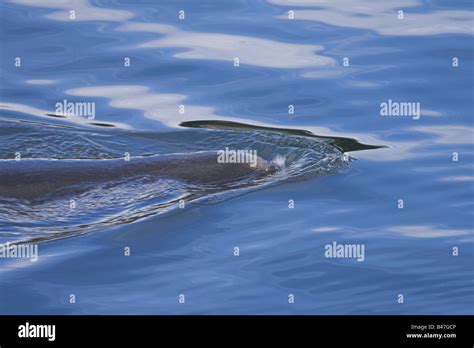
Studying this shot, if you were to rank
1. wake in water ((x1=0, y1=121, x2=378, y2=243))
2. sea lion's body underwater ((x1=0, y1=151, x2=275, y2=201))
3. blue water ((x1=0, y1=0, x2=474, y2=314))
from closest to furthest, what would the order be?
blue water ((x1=0, y1=0, x2=474, y2=314)) < wake in water ((x1=0, y1=121, x2=378, y2=243)) < sea lion's body underwater ((x1=0, y1=151, x2=275, y2=201))

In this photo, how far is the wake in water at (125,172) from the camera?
823cm

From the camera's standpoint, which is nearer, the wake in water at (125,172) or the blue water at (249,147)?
the blue water at (249,147)

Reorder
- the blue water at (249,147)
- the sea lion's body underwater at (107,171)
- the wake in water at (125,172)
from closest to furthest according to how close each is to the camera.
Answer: the blue water at (249,147) < the wake in water at (125,172) < the sea lion's body underwater at (107,171)

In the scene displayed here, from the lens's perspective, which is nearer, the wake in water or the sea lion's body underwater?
the wake in water

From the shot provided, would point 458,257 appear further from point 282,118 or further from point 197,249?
point 282,118

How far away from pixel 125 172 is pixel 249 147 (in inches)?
68.7

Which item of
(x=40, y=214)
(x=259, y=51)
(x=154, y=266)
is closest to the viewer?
(x=154, y=266)

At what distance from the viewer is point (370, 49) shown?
502 inches

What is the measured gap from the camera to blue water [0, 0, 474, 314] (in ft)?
23.6

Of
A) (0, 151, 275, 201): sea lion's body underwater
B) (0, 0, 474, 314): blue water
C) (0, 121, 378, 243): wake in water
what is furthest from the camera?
(0, 151, 275, 201): sea lion's body underwater

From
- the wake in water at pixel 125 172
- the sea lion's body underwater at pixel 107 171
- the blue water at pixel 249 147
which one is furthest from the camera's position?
the sea lion's body underwater at pixel 107 171

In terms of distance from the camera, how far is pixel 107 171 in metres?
8.76

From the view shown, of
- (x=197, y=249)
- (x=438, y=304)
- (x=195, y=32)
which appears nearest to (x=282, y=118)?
(x=195, y=32)

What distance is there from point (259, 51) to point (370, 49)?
1296 millimetres
